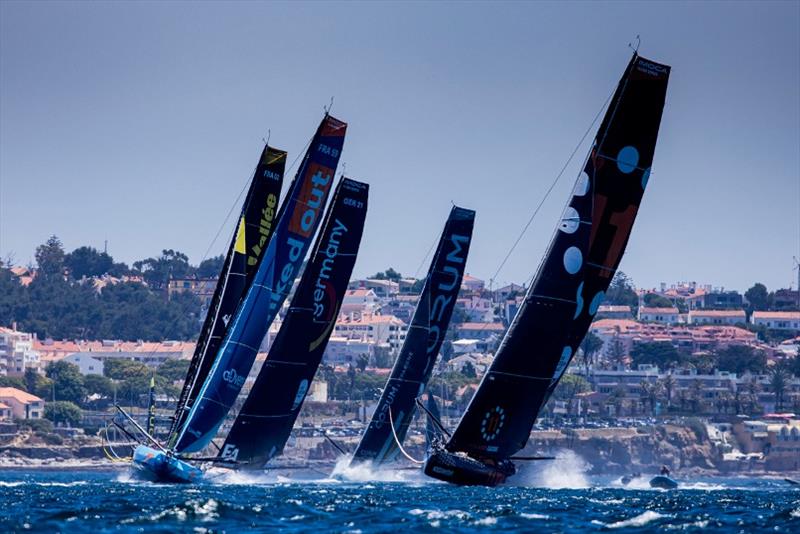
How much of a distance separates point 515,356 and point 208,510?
28.0 ft

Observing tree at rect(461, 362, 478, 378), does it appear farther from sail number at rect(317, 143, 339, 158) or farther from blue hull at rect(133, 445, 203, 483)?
blue hull at rect(133, 445, 203, 483)

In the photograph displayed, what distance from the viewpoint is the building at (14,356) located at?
582ft

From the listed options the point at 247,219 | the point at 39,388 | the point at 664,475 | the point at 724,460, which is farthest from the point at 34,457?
the point at 247,219

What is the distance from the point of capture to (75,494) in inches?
1673

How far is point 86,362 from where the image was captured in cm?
18288

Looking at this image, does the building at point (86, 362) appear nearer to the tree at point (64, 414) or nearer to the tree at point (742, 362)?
the tree at point (64, 414)

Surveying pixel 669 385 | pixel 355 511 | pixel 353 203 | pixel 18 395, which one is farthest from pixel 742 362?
pixel 355 511

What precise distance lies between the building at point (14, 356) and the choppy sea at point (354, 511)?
134 meters

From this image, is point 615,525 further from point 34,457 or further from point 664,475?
point 34,457

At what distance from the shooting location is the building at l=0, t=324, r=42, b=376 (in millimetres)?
177375

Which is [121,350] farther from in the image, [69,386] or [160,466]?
[160,466]

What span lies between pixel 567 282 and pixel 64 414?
383 ft

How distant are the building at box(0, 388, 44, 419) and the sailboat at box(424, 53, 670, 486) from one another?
117 m

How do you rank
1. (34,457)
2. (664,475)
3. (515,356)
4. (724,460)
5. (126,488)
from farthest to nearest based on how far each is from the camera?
1. (724,460)
2. (34,457)
3. (664,475)
4. (126,488)
5. (515,356)
